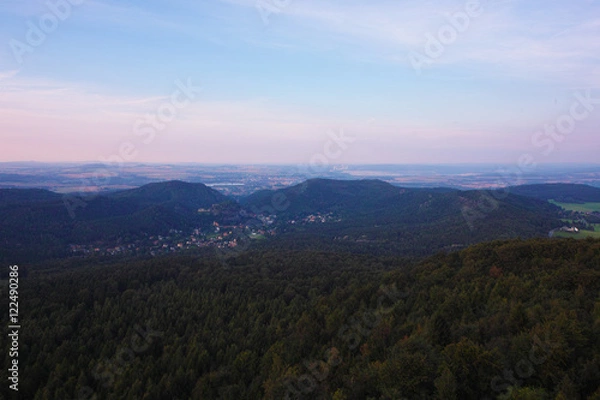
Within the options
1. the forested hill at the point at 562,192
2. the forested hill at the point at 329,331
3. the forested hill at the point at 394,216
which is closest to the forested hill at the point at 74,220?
the forested hill at the point at 394,216

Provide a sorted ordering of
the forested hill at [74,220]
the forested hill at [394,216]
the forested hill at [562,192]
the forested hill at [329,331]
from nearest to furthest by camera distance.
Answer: the forested hill at [329,331], the forested hill at [74,220], the forested hill at [394,216], the forested hill at [562,192]

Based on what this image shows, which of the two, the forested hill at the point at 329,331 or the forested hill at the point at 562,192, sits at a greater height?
the forested hill at the point at 562,192

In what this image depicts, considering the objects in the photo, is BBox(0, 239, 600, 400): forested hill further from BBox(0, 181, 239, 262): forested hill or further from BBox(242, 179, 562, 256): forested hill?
BBox(242, 179, 562, 256): forested hill

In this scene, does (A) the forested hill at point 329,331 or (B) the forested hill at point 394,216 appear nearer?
(A) the forested hill at point 329,331

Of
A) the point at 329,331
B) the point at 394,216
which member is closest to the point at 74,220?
the point at 329,331

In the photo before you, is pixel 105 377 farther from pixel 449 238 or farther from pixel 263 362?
pixel 449 238

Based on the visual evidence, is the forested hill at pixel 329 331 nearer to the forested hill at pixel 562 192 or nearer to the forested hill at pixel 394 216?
the forested hill at pixel 394 216

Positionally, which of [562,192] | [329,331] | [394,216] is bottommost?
[394,216]

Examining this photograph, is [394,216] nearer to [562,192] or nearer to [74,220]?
[74,220]
